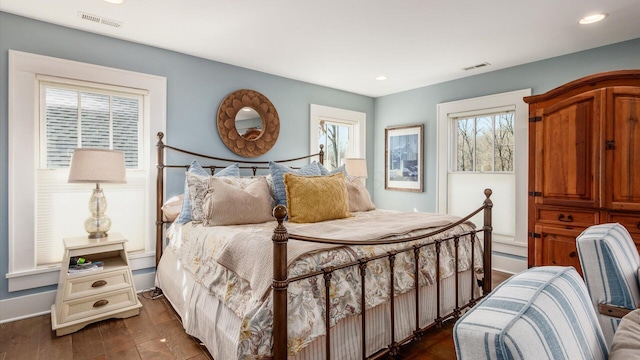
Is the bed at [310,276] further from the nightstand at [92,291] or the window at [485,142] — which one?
the window at [485,142]

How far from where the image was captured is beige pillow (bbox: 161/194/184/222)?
3.06 m

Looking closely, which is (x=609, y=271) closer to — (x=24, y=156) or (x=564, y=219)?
(x=564, y=219)

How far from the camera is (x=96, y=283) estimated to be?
8.30ft

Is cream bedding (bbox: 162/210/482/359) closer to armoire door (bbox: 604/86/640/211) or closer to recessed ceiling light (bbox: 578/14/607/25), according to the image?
armoire door (bbox: 604/86/640/211)

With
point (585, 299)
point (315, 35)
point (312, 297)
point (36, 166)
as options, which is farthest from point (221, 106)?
point (585, 299)

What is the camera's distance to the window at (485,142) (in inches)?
153

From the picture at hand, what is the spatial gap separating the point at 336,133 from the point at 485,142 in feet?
6.67

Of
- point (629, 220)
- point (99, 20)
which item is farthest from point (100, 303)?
point (629, 220)

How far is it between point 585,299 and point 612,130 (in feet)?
8.24

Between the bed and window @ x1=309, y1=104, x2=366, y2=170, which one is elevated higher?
window @ x1=309, y1=104, x2=366, y2=170

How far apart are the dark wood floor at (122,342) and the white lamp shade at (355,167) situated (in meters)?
2.19

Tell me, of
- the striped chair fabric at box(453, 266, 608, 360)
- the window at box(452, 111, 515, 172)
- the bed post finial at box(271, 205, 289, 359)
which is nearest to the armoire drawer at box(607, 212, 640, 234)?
the window at box(452, 111, 515, 172)

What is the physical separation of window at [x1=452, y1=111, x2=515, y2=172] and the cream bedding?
80.5 inches

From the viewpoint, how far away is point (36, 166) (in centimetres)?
266
